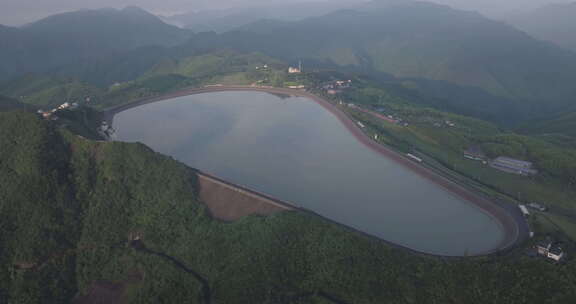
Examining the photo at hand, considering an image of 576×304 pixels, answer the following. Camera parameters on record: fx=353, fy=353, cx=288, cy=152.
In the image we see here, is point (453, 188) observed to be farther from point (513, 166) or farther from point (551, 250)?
point (551, 250)

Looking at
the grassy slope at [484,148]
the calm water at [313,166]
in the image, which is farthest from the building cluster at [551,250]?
the grassy slope at [484,148]

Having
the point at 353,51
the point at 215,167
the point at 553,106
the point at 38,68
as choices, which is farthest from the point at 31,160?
the point at 353,51

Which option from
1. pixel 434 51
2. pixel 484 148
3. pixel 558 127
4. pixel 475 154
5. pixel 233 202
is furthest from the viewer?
pixel 434 51

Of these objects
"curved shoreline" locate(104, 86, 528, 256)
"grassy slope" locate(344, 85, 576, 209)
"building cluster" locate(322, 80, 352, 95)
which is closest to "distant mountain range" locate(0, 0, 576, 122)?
"building cluster" locate(322, 80, 352, 95)

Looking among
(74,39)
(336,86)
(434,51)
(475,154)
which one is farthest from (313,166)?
(74,39)

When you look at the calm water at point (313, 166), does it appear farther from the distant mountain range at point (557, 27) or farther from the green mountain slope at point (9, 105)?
the distant mountain range at point (557, 27)

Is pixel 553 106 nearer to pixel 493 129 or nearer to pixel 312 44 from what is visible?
pixel 493 129

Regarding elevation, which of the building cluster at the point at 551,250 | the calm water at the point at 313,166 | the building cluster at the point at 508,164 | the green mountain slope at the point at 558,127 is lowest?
the green mountain slope at the point at 558,127
